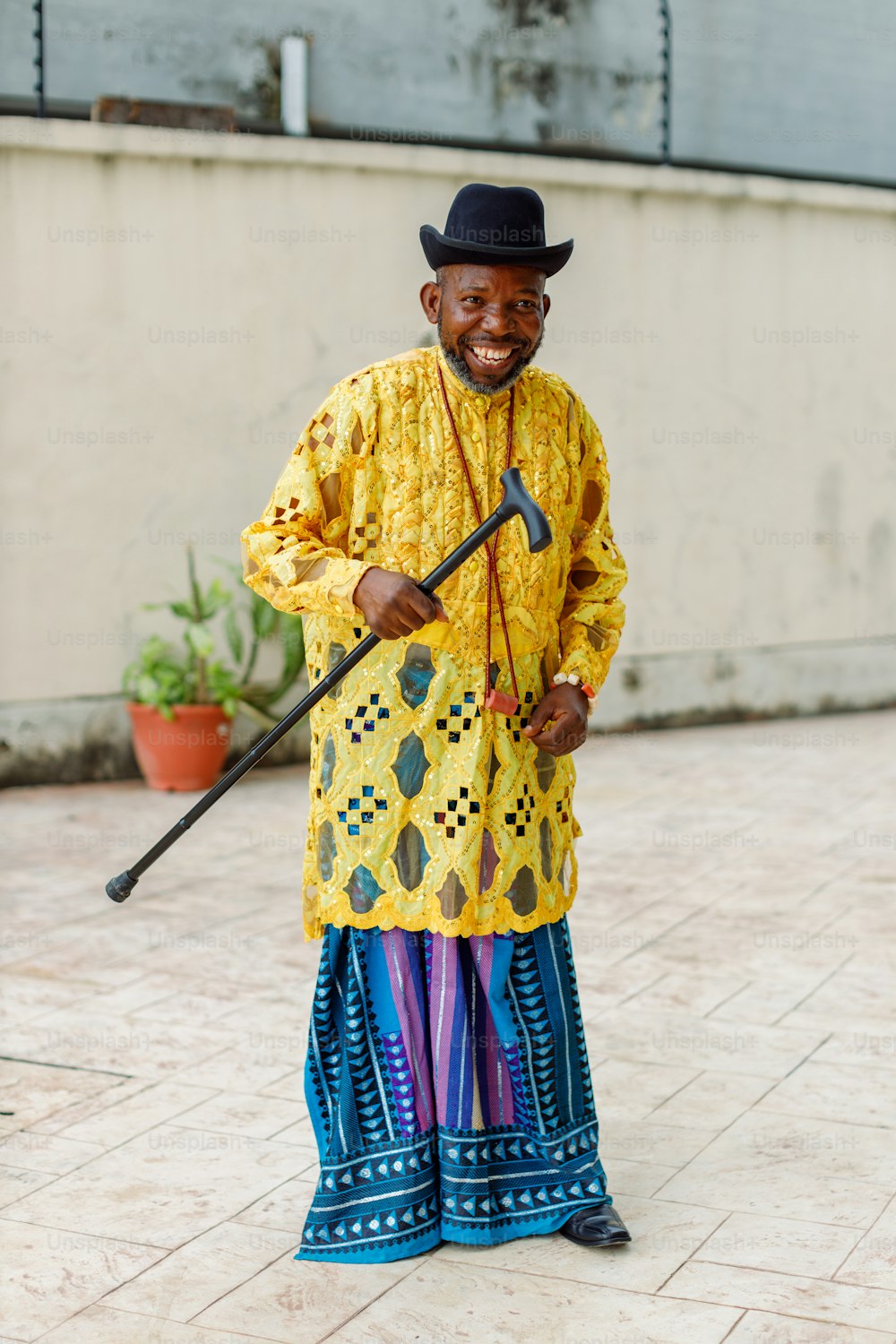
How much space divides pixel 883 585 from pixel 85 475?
17.6 feet

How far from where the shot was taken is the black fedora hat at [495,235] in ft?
10.0

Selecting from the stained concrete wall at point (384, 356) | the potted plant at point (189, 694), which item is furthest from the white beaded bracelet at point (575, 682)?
the stained concrete wall at point (384, 356)

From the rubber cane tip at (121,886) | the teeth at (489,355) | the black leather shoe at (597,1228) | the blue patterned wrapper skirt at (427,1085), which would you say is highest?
the teeth at (489,355)

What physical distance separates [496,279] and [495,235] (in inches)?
3.1

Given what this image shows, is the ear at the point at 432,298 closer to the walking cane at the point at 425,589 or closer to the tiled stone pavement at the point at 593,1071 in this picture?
the walking cane at the point at 425,589

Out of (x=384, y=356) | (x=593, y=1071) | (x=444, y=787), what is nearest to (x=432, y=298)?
(x=444, y=787)

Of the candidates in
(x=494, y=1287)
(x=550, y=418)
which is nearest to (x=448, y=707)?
(x=550, y=418)

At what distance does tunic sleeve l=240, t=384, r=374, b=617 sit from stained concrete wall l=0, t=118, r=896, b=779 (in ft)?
16.5

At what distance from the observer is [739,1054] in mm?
4465

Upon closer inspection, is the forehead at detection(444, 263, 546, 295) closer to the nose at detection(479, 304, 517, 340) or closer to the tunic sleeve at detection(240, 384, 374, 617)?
the nose at detection(479, 304, 517, 340)

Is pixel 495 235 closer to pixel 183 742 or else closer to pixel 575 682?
pixel 575 682

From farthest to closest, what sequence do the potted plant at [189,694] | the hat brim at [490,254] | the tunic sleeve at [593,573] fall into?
1. the potted plant at [189,694]
2. the tunic sleeve at [593,573]
3. the hat brim at [490,254]

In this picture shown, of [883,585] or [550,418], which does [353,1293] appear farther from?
[883,585]

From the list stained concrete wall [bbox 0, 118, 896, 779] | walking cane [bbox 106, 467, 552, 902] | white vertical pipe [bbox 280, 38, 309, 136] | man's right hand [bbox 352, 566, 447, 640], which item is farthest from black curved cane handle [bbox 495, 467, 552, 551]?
white vertical pipe [bbox 280, 38, 309, 136]
